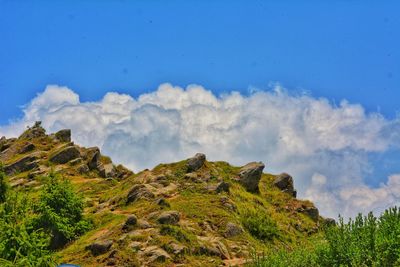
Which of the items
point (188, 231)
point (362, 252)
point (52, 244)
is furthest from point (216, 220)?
point (362, 252)

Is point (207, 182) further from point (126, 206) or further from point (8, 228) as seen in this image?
point (8, 228)

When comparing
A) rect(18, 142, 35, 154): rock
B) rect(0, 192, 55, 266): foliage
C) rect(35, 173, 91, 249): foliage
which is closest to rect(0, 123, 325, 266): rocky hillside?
rect(35, 173, 91, 249): foliage

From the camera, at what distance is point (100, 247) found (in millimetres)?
46812

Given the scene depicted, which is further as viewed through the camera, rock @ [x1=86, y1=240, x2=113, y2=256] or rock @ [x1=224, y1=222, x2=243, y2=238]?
rock @ [x1=224, y1=222, x2=243, y2=238]

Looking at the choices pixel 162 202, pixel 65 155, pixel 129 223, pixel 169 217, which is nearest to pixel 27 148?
pixel 65 155

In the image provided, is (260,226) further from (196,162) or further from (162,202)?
(196,162)

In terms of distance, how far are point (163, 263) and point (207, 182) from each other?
20684mm

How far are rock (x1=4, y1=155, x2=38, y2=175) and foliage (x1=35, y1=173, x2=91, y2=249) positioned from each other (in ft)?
98.7

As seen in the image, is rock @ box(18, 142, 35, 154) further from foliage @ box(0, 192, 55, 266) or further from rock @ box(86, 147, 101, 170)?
foliage @ box(0, 192, 55, 266)

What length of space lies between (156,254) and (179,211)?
32.6 feet

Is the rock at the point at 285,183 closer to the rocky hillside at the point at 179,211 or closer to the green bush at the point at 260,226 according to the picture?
the rocky hillside at the point at 179,211

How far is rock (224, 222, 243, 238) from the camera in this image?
5256 cm

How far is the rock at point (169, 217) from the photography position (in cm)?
5028

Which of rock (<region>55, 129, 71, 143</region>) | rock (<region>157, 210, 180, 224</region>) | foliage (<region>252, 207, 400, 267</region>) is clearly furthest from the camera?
rock (<region>55, 129, 71, 143</region>)
